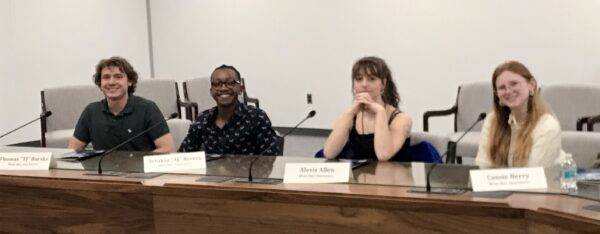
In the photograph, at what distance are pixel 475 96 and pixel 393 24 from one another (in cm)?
189

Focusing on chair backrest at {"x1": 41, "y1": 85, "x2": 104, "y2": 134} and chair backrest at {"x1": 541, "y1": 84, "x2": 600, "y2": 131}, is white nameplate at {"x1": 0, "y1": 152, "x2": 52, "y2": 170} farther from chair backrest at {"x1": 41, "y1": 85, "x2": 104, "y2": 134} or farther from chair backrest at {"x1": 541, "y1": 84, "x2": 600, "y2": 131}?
chair backrest at {"x1": 541, "y1": 84, "x2": 600, "y2": 131}

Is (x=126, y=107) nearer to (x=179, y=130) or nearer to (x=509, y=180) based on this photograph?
(x=179, y=130)

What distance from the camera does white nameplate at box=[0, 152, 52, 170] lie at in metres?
2.76

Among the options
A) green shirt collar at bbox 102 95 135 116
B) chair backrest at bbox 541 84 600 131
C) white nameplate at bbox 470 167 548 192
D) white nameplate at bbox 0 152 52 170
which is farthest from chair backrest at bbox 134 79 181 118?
white nameplate at bbox 470 167 548 192

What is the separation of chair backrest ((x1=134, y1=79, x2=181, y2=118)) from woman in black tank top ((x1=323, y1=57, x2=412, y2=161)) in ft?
10.2

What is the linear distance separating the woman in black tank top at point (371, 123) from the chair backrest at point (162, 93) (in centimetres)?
312

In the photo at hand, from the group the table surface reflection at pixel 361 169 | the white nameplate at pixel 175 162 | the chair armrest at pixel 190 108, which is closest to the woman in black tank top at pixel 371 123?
the table surface reflection at pixel 361 169

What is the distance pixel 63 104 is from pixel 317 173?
12.6 ft

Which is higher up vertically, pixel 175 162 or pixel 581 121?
pixel 175 162

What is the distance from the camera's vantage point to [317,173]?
2293 millimetres

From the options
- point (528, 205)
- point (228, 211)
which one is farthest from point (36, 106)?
point (528, 205)

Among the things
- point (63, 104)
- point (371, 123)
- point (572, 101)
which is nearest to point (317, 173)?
point (371, 123)

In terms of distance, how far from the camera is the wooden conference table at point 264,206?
73.7 inches

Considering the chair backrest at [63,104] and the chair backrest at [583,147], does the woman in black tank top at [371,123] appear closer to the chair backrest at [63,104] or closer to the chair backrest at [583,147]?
the chair backrest at [583,147]
